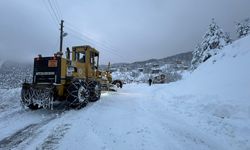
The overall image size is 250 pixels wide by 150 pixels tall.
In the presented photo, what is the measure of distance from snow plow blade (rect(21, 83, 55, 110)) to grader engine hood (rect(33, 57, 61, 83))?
0.61 meters

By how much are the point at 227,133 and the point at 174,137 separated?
1.88 metres

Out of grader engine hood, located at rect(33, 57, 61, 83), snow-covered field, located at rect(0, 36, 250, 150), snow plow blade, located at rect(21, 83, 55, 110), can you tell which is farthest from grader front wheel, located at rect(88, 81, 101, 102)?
snow plow blade, located at rect(21, 83, 55, 110)

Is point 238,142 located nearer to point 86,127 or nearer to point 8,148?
point 86,127

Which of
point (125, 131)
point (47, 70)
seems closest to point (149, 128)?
point (125, 131)

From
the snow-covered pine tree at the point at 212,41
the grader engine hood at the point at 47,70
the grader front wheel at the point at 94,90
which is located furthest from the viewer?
the snow-covered pine tree at the point at 212,41

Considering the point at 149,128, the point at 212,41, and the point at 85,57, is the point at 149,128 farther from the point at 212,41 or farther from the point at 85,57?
the point at 212,41

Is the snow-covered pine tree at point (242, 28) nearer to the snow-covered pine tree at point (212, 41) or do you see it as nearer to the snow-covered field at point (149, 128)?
the snow-covered pine tree at point (212, 41)

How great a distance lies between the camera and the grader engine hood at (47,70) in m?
12.0

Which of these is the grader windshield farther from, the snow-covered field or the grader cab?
the snow-covered field

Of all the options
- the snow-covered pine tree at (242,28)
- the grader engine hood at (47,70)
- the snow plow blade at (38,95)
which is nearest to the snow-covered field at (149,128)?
the snow plow blade at (38,95)

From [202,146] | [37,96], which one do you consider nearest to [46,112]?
[37,96]

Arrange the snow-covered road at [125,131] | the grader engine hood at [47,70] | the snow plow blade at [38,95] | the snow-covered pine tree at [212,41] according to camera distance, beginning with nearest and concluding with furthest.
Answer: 1. the snow-covered road at [125,131]
2. the snow plow blade at [38,95]
3. the grader engine hood at [47,70]
4. the snow-covered pine tree at [212,41]

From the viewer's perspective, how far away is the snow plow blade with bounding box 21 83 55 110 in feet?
37.1

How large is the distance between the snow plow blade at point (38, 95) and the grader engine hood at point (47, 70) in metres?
0.61
